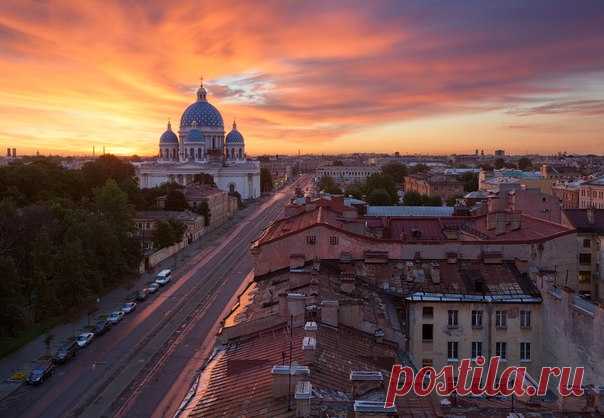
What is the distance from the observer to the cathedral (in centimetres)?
12219

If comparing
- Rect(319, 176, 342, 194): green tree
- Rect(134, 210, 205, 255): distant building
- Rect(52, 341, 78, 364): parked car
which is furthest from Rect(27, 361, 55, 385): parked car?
Rect(319, 176, 342, 194): green tree

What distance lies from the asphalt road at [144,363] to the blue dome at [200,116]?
8607 centimetres

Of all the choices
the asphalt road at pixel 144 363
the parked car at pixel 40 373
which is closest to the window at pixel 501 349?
the asphalt road at pixel 144 363

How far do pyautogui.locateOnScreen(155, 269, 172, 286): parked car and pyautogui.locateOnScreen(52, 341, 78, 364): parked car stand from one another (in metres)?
16.0

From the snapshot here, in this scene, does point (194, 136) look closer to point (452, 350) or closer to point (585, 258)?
point (585, 258)

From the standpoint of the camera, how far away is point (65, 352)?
30797 millimetres

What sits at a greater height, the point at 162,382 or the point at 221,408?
the point at 221,408

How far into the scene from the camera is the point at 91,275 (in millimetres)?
41344

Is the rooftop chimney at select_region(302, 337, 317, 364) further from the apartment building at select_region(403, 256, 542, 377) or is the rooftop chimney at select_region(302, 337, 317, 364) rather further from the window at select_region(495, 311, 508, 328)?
the window at select_region(495, 311, 508, 328)

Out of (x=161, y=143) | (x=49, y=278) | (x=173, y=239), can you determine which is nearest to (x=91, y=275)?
(x=49, y=278)

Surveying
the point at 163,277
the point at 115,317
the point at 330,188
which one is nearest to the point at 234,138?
the point at 330,188

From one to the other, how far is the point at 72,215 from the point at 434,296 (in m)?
31.9

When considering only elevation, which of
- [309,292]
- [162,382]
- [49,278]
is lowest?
[162,382]

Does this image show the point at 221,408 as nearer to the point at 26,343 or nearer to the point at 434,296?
the point at 434,296
